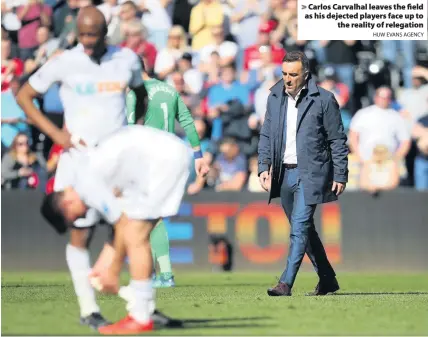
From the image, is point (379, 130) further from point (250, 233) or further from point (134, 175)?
point (134, 175)

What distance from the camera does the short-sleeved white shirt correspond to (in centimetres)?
1836

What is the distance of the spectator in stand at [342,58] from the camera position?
19.3m

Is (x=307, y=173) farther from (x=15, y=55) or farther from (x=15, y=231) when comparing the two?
(x=15, y=55)

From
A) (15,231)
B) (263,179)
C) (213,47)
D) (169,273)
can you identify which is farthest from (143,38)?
(263,179)

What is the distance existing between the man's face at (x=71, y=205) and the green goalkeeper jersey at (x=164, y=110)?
4.73 metres

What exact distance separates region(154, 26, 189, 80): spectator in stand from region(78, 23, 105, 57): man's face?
942 centimetres

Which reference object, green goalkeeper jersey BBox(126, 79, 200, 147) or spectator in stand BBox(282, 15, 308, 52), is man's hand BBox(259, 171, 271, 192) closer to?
green goalkeeper jersey BBox(126, 79, 200, 147)

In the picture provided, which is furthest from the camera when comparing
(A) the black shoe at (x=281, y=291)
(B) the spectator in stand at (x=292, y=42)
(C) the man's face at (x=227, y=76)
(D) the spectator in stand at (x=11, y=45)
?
(D) the spectator in stand at (x=11, y=45)

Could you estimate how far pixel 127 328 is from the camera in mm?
8789

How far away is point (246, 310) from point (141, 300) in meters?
1.81

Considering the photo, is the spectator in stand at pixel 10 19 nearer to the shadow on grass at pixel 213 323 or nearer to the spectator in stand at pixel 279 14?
the spectator in stand at pixel 279 14

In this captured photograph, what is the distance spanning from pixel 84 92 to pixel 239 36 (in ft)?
35.1

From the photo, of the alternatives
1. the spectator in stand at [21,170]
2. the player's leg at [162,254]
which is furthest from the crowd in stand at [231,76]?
the player's leg at [162,254]

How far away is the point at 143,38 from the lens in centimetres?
1955
